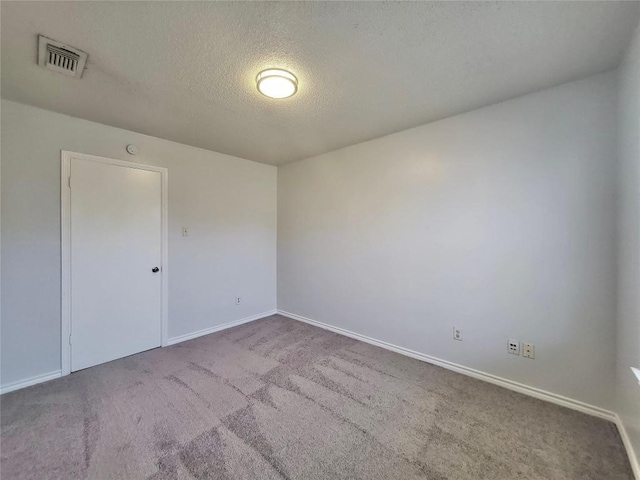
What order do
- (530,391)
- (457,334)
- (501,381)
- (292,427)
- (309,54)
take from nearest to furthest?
(309,54)
(292,427)
(530,391)
(501,381)
(457,334)

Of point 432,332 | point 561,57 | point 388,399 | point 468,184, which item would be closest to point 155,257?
point 388,399

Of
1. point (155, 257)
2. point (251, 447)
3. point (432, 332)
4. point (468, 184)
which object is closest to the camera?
point (251, 447)

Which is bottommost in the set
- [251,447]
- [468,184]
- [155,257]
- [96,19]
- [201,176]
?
[251,447]

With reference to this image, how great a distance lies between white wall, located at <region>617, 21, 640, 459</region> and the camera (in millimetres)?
1425

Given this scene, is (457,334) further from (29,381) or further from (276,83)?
(29,381)

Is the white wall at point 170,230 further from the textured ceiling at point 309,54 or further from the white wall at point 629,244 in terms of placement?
the white wall at point 629,244

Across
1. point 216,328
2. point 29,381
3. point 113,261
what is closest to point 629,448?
point 216,328

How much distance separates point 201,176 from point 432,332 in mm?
3343

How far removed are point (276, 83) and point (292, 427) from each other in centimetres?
239

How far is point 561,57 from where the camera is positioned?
1.68 meters

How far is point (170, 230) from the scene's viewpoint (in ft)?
10.3

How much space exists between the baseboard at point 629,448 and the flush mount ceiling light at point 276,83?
10.1 ft

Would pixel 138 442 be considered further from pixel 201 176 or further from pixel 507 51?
pixel 507 51

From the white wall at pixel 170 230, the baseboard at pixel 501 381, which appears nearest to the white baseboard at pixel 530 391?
the baseboard at pixel 501 381
